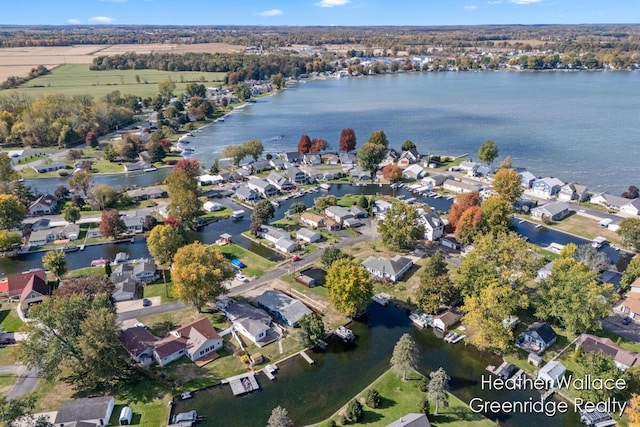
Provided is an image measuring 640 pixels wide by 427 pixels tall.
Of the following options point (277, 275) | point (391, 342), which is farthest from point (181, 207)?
point (391, 342)

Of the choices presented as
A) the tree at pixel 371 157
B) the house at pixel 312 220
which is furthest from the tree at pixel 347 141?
the house at pixel 312 220

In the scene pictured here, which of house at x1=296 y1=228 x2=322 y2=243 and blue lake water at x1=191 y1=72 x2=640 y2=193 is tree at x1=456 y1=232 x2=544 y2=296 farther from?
blue lake water at x1=191 y1=72 x2=640 y2=193

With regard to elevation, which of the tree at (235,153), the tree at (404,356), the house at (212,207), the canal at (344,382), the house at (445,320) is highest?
the tree at (235,153)

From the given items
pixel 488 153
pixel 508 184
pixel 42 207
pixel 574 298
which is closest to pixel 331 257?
pixel 574 298

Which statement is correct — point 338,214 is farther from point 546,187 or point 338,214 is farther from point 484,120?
point 484,120

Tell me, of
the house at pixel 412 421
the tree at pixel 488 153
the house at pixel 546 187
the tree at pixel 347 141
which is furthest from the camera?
the tree at pixel 347 141

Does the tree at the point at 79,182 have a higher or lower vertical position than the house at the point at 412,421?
higher

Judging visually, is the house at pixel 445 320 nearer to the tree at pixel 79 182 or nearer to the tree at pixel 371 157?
the tree at pixel 371 157
